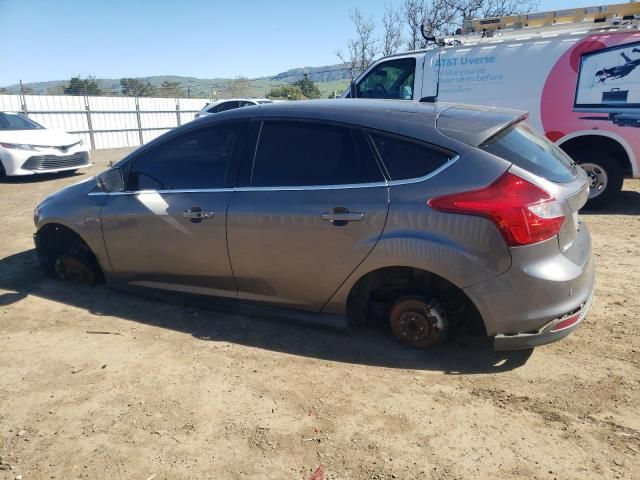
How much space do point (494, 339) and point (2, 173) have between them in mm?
11640

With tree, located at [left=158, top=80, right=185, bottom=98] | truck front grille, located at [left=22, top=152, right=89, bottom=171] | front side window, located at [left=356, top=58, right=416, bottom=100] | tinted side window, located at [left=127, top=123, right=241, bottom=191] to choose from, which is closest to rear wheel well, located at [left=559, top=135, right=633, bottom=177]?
front side window, located at [left=356, top=58, right=416, bottom=100]

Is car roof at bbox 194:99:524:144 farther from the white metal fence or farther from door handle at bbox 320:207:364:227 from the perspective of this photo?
the white metal fence

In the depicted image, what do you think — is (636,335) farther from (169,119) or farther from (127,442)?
(169,119)

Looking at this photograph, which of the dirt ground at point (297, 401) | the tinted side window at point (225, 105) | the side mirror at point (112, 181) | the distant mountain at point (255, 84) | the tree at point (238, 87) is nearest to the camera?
the dirt ground at point (297, 401)

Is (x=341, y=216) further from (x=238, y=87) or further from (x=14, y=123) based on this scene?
(x=238, y=87)

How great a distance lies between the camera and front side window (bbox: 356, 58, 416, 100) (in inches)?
314

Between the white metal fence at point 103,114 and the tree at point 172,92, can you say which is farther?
the tree at point 172,92

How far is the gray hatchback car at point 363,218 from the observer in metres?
2.70

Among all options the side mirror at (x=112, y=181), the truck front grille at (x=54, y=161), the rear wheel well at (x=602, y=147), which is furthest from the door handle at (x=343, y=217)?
the truck front grille at (x=54, y=161)

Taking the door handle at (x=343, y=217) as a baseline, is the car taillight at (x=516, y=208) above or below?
above

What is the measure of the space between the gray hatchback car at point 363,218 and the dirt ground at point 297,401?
10.6 inches

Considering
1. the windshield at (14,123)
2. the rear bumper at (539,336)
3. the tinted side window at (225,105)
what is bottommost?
the rear bumper at (539,336)

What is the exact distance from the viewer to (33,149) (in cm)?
1055

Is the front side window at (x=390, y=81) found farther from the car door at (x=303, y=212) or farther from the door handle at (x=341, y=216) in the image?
the door handle at (x=341, y=216)
